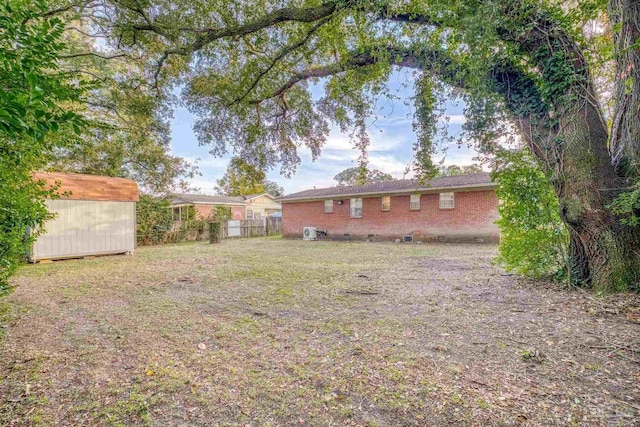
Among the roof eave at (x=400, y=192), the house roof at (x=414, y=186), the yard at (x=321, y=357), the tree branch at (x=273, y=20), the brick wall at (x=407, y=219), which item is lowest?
the yard at (x=321, y=357)

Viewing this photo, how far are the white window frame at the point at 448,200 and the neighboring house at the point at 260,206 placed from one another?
17.2 meters

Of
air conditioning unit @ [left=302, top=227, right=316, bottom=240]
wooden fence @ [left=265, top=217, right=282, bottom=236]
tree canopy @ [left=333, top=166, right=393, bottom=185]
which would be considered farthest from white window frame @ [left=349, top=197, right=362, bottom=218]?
wooden fence @ [left=265, top=217, right=282, bottom=236]

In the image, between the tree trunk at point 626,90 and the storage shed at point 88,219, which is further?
the storage shed at point 88,219

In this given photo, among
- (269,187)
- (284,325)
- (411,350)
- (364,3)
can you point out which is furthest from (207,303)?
(269,187)

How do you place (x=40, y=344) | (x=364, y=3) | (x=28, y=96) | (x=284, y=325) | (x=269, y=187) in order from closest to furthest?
(x=28, y=96) → (x=40, y=344) → (x=284, y=325) → (x=364, y=3) → (x=269, y=187)

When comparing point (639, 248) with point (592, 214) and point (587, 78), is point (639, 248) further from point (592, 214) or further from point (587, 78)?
point (587, 78)

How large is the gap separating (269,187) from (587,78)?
45.4 m

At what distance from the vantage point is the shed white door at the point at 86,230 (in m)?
9.45

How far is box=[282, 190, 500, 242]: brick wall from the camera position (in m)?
13.3

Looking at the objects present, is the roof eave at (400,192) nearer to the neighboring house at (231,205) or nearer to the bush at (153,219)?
the neighboring house at (231,205)

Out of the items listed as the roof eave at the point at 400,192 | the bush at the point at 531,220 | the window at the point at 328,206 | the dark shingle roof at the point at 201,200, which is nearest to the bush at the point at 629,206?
the bush at the point at 531,220

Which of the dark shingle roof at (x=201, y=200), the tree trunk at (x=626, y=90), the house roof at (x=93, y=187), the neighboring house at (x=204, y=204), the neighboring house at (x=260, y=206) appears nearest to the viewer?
the tree trunk at (x=626, y=90)

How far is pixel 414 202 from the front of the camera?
15.1 meters

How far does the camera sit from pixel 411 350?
3.00 m
